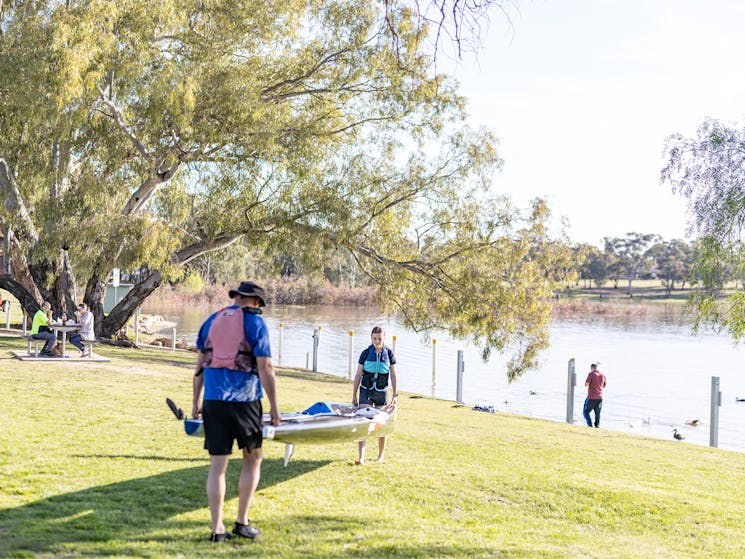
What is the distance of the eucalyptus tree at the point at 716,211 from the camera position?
13320 millimetres

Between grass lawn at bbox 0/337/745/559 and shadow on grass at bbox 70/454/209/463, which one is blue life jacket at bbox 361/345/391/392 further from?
shadow on grass at bbox 70/454/209/463

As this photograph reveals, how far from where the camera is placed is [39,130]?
69.6 ft

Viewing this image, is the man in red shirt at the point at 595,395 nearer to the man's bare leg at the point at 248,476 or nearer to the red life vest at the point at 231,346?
the man's bare leg at the point at 248,476

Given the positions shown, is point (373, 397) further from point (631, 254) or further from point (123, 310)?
point (631, 254)

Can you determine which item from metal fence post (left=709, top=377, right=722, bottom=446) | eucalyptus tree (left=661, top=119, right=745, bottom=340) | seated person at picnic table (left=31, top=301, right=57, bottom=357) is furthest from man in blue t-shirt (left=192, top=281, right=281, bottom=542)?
metal fence post (left=709, top=377, right=722, bottom=446)

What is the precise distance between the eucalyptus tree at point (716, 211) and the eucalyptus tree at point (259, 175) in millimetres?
8358

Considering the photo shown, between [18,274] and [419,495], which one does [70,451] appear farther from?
[18,274]

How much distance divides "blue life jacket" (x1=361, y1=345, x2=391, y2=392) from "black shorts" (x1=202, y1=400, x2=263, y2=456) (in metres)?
3.59

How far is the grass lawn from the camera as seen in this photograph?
6.23m

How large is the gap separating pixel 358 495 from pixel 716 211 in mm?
8367

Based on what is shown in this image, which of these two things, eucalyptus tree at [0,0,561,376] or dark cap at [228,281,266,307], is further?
eucalyptus tree at [0,0,561,376]

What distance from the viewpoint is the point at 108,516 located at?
6543 mm

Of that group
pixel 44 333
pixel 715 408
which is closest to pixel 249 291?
pixel 44 333

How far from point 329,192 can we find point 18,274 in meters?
8.87
